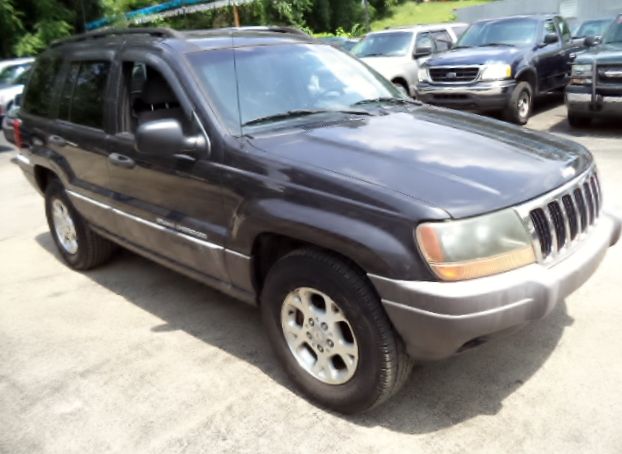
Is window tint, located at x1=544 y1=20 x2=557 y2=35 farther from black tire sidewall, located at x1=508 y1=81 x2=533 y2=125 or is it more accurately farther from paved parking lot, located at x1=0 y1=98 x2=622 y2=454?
paved parking lot, located at x1=0 y1=98 x2=622 y2=454

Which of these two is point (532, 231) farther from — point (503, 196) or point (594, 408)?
point (594, 408)

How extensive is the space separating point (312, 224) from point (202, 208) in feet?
2.98

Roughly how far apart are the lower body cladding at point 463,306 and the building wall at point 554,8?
28.5 m

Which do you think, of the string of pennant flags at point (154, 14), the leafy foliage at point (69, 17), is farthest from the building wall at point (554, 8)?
the string of pennant flags at point (154, 14)

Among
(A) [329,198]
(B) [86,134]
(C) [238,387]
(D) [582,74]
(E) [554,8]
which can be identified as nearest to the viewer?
(A) [329,198]

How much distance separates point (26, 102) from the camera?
5414 mm

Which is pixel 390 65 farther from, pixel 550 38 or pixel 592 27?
pixel 592 27

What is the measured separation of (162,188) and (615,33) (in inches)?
340

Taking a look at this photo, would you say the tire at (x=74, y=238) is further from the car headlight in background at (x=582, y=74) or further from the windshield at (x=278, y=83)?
the car headlight in background at (x=582, y=74)

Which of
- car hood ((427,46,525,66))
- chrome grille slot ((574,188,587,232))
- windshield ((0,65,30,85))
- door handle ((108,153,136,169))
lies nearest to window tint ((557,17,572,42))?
car hood ((427,46,525,66))

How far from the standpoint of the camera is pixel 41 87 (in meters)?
5.18

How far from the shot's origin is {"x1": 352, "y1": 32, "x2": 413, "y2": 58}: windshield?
12406 millimetres

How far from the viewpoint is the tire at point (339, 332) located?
2.71m

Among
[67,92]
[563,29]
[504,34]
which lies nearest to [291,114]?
[67,92]
